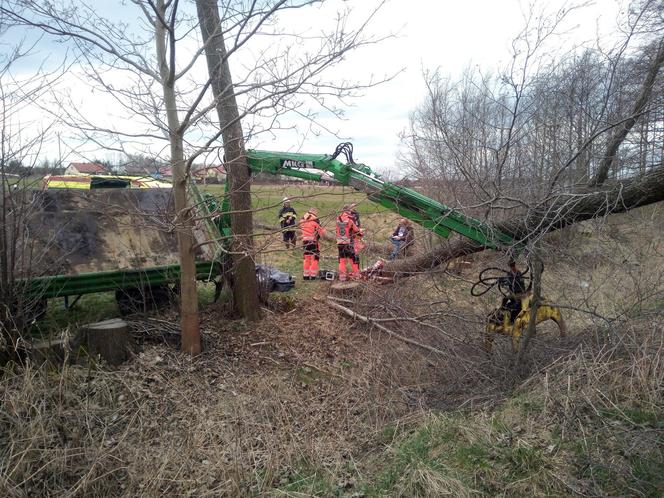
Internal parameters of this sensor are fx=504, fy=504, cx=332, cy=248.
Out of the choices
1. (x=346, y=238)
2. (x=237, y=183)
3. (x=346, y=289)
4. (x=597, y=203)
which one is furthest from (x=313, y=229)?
(x=597, y=203)

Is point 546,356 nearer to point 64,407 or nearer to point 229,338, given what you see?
point 229,338

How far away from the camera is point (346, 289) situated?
8.77 meters

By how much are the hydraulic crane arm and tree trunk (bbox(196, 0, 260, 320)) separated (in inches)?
14.1

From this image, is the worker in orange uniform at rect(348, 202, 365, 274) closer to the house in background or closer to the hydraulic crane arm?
the hydraulic crane arm

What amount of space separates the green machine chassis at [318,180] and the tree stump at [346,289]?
215 centimetres

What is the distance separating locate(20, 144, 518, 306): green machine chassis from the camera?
20.6 feet

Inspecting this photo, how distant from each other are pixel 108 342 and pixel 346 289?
14.0 feet

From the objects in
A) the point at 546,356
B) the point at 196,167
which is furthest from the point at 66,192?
the point at 546,356

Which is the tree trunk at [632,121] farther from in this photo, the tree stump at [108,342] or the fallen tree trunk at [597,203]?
the tree stump at [108,342]

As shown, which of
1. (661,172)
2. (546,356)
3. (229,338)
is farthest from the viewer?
(229,338)

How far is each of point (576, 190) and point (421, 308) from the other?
2.59 meters

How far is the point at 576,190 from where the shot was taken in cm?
601

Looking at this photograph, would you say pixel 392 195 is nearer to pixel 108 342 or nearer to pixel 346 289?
pixel 346 289

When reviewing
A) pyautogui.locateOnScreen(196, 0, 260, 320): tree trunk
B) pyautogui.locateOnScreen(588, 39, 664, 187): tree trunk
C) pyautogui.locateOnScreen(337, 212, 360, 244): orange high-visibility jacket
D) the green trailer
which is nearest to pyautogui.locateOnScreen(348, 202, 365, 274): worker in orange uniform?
pyautogui.locateOnScreen(337, 212, 360, 244): orange high-visibility jacket
